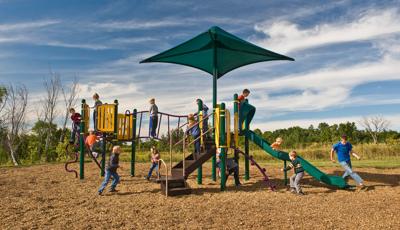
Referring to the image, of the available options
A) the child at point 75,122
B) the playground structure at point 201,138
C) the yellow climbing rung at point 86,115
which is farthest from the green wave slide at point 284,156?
the child at point 75,122

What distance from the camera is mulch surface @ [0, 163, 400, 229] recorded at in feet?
21.2

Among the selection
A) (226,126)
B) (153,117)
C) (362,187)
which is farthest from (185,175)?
(362,187)

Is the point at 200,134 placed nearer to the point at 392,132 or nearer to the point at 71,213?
the point at 71,213

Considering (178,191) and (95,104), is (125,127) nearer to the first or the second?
(95,104)

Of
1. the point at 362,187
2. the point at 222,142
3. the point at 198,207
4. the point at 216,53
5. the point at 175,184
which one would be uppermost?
the point at 216,53

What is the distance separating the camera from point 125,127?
39.9 ft

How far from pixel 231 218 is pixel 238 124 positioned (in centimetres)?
384

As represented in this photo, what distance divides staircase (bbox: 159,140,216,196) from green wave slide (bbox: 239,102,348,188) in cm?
126

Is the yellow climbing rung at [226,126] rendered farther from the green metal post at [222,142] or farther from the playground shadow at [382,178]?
the playground shadow at [382,178]

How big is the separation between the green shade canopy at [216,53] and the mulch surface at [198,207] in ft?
12.8

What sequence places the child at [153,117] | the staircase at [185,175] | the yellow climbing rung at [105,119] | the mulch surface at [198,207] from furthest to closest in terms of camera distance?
the child at [153,117] < the yellow climbing rung at [105,119] < the staircase at [185,175] < the mulch surface at [198,207]

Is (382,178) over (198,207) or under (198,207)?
over

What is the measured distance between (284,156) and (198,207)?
12.3 ft

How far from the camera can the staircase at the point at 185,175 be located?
29.3 ft
